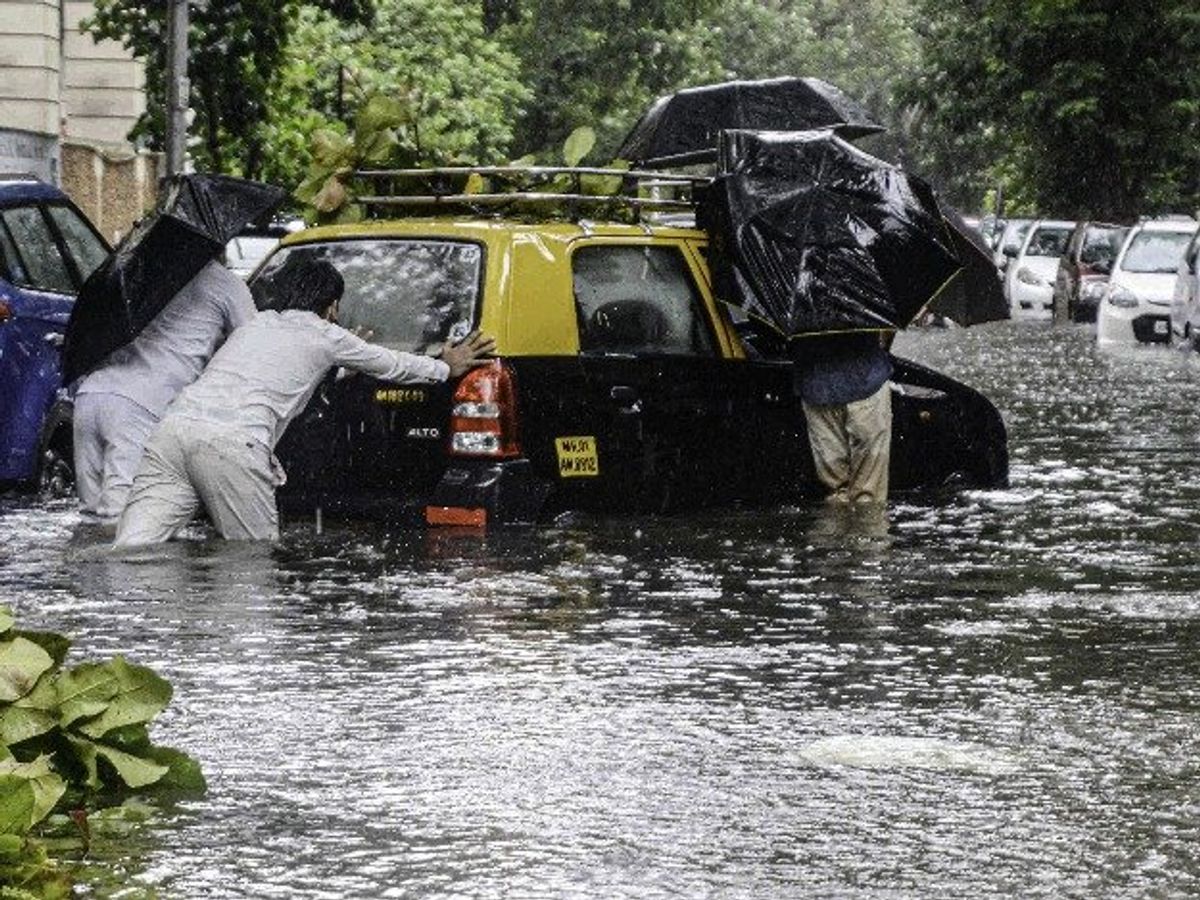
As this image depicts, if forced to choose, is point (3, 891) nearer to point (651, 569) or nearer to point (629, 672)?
point (629, 672)

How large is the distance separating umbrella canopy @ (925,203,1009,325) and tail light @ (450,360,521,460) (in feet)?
12.4

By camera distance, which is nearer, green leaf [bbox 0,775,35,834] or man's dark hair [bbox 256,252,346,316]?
green leaf [bbox 0,775,35,834]

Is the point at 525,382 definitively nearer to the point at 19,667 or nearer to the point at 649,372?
the point at 649,372

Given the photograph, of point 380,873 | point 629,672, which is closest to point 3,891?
point 380,873

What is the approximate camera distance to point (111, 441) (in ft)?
44.9

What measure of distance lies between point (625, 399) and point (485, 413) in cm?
89

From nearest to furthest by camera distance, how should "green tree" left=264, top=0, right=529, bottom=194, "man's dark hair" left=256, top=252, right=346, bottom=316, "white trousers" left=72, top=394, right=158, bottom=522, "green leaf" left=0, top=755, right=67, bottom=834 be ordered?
"green leaf" left=0, top=755, right=67, bottom=834 → "man's dark hair" left=256, top=252, right=346, bottom=316 → "white trousers" left=72, top=394, right=158, bottom=522 → "green tree" left=264, top=0, right=529, bottom=194

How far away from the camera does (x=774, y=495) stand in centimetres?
1560

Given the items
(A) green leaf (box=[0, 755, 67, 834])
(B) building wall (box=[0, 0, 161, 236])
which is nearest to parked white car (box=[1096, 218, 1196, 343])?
(B) building wall (box=[0, 0, 161, 236])

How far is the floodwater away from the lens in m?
7.36

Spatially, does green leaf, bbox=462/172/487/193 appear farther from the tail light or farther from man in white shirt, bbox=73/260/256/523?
the tail light

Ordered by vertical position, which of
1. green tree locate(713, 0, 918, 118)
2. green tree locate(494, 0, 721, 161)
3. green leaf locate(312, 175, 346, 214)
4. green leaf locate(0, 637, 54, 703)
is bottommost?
green leaf locate(0, 637, 54, 703)

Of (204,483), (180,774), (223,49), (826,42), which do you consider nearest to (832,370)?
(204,483)

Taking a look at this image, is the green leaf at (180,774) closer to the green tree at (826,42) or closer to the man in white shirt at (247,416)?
the man in white shirt at (247,416)
